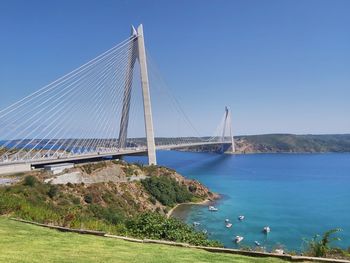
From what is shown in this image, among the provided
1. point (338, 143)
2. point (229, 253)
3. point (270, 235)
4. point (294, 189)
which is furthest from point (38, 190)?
point (338, 143)

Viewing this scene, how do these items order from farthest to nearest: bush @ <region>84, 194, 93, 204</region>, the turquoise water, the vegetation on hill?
the turquoise water < bush @ <region>84, 194, 93, 204</region> < the vegetation on hill

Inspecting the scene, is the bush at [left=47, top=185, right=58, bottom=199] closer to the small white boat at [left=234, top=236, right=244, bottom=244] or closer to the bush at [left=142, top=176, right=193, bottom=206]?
the bush at [left=142, top=176, right=193, bottom=206]

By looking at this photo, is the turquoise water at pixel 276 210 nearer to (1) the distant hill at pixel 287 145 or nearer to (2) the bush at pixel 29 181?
(2) the bush at pixel 29 181

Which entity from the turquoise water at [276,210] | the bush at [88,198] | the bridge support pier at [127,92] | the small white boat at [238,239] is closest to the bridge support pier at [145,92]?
the bridge support pier at [127,92]

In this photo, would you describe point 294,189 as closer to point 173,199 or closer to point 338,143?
point 173,199

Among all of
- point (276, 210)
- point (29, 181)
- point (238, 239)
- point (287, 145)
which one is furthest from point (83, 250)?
point (287, 145)

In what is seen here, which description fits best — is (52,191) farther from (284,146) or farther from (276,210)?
(284,146)

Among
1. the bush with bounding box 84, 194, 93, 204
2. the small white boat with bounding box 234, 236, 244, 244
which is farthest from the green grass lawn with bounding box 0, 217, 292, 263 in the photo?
the bush with bounding box 84, 194, 93, 204
